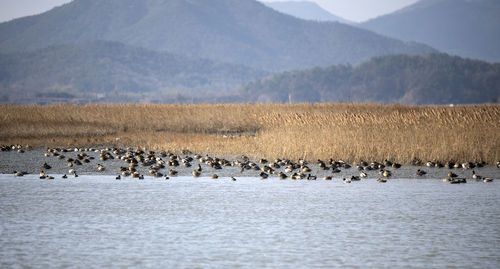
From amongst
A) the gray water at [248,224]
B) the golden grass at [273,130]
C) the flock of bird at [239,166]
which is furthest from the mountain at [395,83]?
the gray water at [248,224]

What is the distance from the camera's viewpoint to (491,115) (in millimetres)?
27625

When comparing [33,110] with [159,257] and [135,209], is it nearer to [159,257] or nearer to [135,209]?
[135,209]

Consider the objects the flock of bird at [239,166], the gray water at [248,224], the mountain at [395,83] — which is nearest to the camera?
the gray water at [248,224]

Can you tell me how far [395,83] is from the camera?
167250mm

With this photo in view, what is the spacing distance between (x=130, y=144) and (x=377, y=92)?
149 meters

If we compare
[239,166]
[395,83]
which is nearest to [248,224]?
[239,166]

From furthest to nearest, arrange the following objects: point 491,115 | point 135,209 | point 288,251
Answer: point 491,115 → point 135,209 → point 288,251

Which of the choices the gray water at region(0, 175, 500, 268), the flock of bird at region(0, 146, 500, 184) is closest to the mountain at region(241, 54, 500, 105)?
the flock of bird at region(0, 146, 500, 184)

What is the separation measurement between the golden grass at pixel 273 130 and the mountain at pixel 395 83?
421 ft

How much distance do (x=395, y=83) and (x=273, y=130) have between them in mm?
146002

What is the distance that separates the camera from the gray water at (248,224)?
29.9 ft

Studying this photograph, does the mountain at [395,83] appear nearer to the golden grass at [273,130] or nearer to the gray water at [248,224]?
the golden grass at [273,130]

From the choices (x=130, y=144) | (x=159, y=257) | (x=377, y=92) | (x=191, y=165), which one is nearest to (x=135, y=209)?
(x=159, y=257)

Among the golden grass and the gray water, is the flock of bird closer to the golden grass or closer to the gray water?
the gray water
